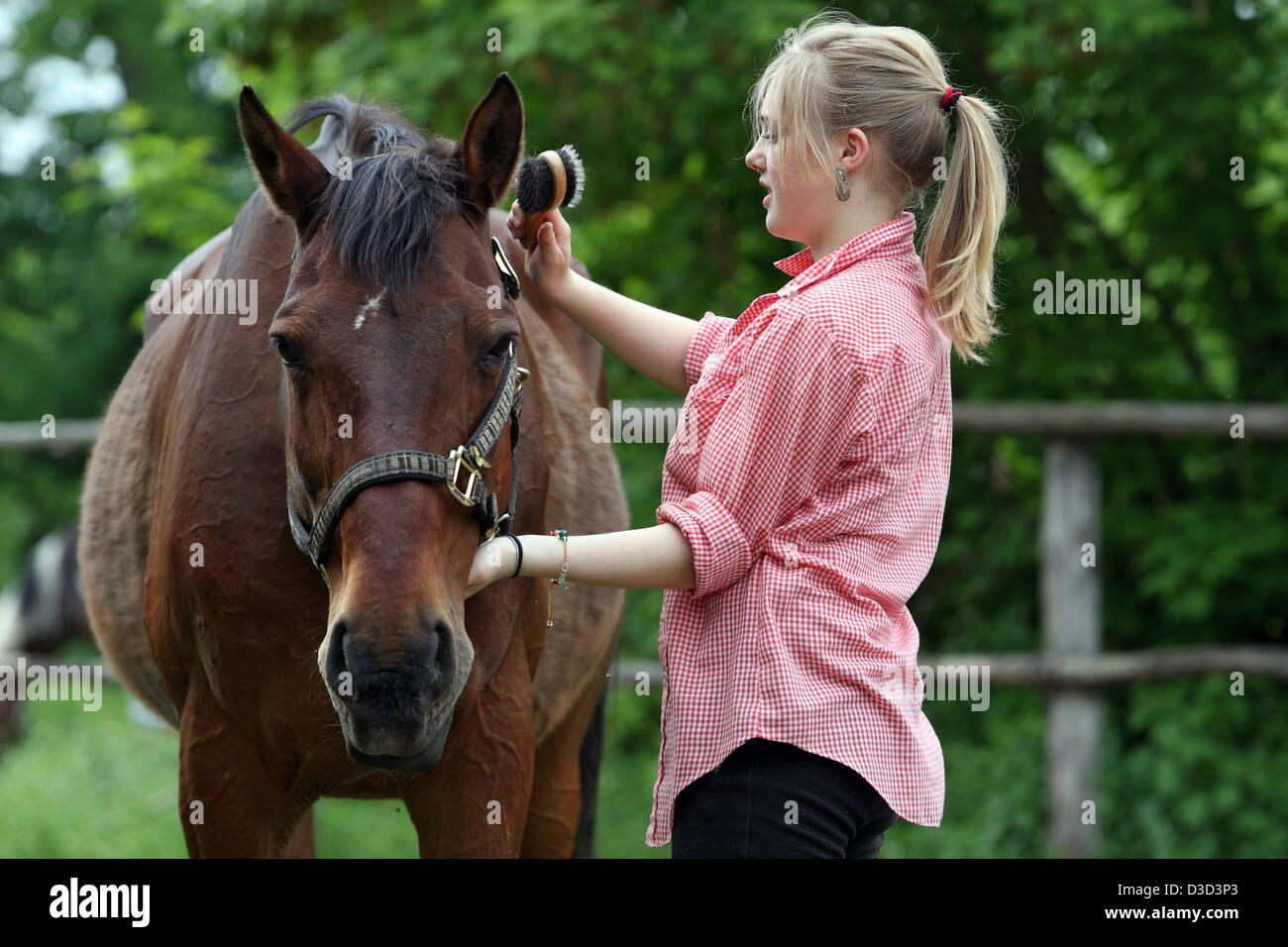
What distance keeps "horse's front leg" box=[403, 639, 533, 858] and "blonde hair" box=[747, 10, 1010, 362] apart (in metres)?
1.03

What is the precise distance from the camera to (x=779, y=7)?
468 centimetres

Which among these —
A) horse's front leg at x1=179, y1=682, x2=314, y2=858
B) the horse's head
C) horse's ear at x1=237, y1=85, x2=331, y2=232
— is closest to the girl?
the horse's head

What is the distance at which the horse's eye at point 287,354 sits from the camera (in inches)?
74.6

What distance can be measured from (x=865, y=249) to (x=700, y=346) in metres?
0.45

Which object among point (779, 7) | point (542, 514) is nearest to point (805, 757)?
point (542, 514)

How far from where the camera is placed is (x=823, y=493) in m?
1.98

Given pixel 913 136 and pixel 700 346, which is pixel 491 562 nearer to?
pixel 700 346

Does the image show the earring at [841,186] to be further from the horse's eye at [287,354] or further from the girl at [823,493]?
the horse's eye at [287,354]

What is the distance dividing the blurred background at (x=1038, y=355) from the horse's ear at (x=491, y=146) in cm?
237

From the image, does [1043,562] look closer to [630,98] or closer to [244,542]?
[630,98]

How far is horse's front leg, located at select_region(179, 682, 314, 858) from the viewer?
2.34m

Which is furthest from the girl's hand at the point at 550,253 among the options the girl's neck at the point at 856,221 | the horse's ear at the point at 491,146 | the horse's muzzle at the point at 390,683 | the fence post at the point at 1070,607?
the fence post at the point at 1070,607

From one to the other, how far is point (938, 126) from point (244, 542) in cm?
136

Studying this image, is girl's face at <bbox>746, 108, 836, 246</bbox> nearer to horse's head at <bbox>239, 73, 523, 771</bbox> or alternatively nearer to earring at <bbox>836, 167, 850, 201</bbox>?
earring at <bbox>836, 167, 850, 201</bbox>
